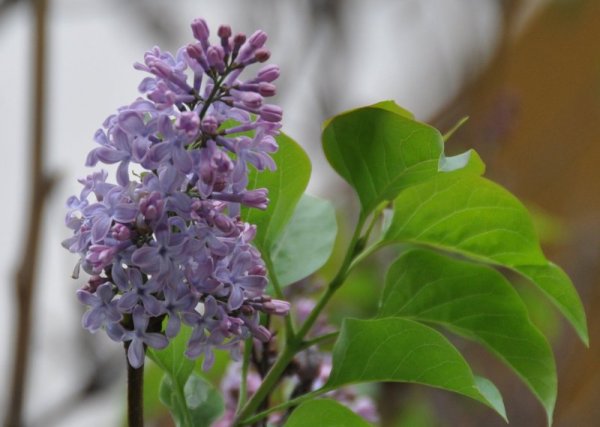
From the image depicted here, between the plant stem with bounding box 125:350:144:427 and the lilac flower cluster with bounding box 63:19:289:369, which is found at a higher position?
the lilac flower cluster with bounding box 63:19:289:369

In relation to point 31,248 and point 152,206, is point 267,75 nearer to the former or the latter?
point 152,206

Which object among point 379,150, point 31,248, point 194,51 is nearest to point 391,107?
point 379,150

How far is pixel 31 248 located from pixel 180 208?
66 cm

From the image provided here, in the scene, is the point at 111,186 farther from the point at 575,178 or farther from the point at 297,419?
the point at 575,178

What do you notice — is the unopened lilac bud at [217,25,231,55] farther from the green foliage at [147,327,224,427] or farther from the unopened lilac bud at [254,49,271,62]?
the green foliage at [147,327,224,427]

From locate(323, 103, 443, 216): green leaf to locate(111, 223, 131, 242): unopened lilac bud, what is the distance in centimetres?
15

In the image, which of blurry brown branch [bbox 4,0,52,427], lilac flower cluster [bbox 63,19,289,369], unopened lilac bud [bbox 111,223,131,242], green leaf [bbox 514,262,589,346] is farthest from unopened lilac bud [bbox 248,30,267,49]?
blurry brown branch [bbox 4,0,52,427]

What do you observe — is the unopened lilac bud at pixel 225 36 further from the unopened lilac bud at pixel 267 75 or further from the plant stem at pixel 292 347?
the plant stem at pixel 292 347

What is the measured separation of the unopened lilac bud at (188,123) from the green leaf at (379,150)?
0.12 metres

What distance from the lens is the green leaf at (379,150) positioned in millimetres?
517

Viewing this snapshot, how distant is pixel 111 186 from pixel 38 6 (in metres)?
0.67

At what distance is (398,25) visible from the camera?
2.12 meters

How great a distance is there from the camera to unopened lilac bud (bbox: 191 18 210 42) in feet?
1.52

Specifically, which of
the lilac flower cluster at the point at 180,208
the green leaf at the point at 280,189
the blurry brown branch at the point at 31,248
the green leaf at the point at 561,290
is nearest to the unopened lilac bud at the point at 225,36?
the lilac flower cluster at the point at 180,208
